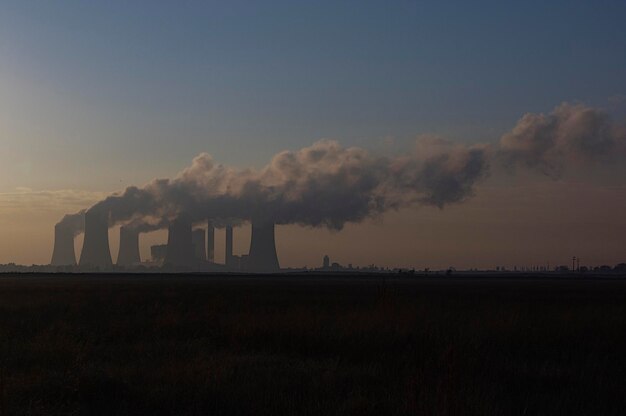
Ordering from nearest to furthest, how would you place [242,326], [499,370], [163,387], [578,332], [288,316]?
[163,387] → [499,370] → [242,326] → [578,332] → [288,316]

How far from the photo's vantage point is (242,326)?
21.7m

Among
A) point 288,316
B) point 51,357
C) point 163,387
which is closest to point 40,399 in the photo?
point 163,387

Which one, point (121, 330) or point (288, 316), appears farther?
point (288, 316)

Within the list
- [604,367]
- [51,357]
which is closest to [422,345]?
[604,367]

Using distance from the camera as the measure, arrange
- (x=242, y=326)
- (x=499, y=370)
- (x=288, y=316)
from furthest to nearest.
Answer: (x=288, y=316) → (x=242, y=326) → (x=499, y=370)

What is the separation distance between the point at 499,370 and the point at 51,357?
9742 millimetres

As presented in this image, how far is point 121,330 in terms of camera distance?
2236cm

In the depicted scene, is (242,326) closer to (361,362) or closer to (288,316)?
(288,316)

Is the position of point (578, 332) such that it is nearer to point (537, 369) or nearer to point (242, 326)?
point (537, 369)

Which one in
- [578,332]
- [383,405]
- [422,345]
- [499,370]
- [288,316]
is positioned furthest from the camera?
[288,316]

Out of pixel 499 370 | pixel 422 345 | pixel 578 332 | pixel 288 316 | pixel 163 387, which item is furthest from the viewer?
pixel 288 316

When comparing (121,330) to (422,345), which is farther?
(121,330)

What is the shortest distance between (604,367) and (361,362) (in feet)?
18.0

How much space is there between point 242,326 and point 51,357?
668 centimetres
